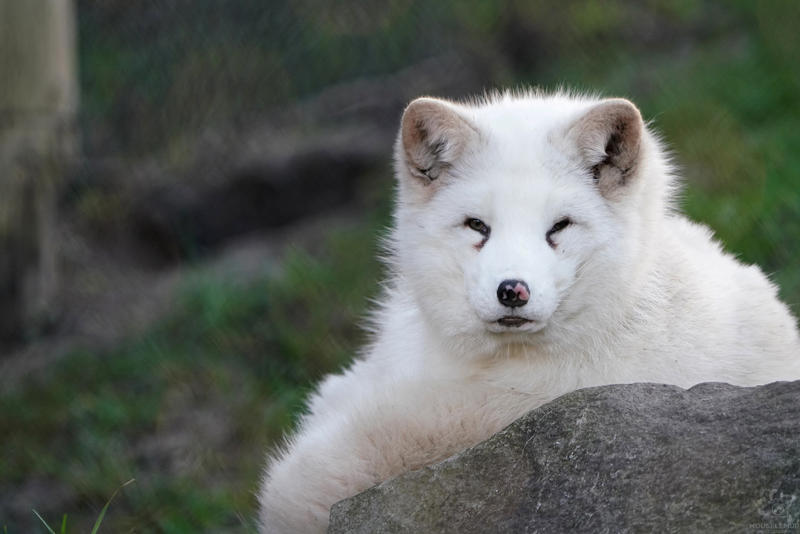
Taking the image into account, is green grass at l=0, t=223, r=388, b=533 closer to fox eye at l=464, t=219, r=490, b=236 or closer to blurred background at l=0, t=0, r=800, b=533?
blurred background at l=0, t=0, r=800, b=533

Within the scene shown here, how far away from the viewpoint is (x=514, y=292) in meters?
2.91

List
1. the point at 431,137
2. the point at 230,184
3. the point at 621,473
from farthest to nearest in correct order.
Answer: the point at 230,184 < the point at 431,137 < the point at 621,473

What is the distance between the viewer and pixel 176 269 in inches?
278

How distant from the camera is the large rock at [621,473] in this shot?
2340 millimetres

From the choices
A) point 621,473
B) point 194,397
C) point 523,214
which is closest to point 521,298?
point 523,214

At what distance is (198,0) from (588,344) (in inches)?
193

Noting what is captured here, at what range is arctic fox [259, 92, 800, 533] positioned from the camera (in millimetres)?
2912

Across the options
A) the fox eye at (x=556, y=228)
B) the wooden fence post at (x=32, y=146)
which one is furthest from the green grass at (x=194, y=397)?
the fox eye at (x=556, y=228)

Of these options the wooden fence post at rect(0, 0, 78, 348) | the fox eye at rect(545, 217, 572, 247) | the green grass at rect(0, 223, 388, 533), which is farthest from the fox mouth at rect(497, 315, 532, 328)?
the wooden fence post at rect(0, 0, 78, 348)

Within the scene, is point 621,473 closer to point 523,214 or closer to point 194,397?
point 523,214

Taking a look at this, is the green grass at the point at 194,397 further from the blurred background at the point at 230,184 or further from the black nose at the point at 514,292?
the black nose at the point at 514,292

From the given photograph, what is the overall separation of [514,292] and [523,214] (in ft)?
0.82

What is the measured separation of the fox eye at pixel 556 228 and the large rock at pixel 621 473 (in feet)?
1.76

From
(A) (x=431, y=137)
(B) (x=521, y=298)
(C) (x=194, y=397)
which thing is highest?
(A) (x=431, y=137)
